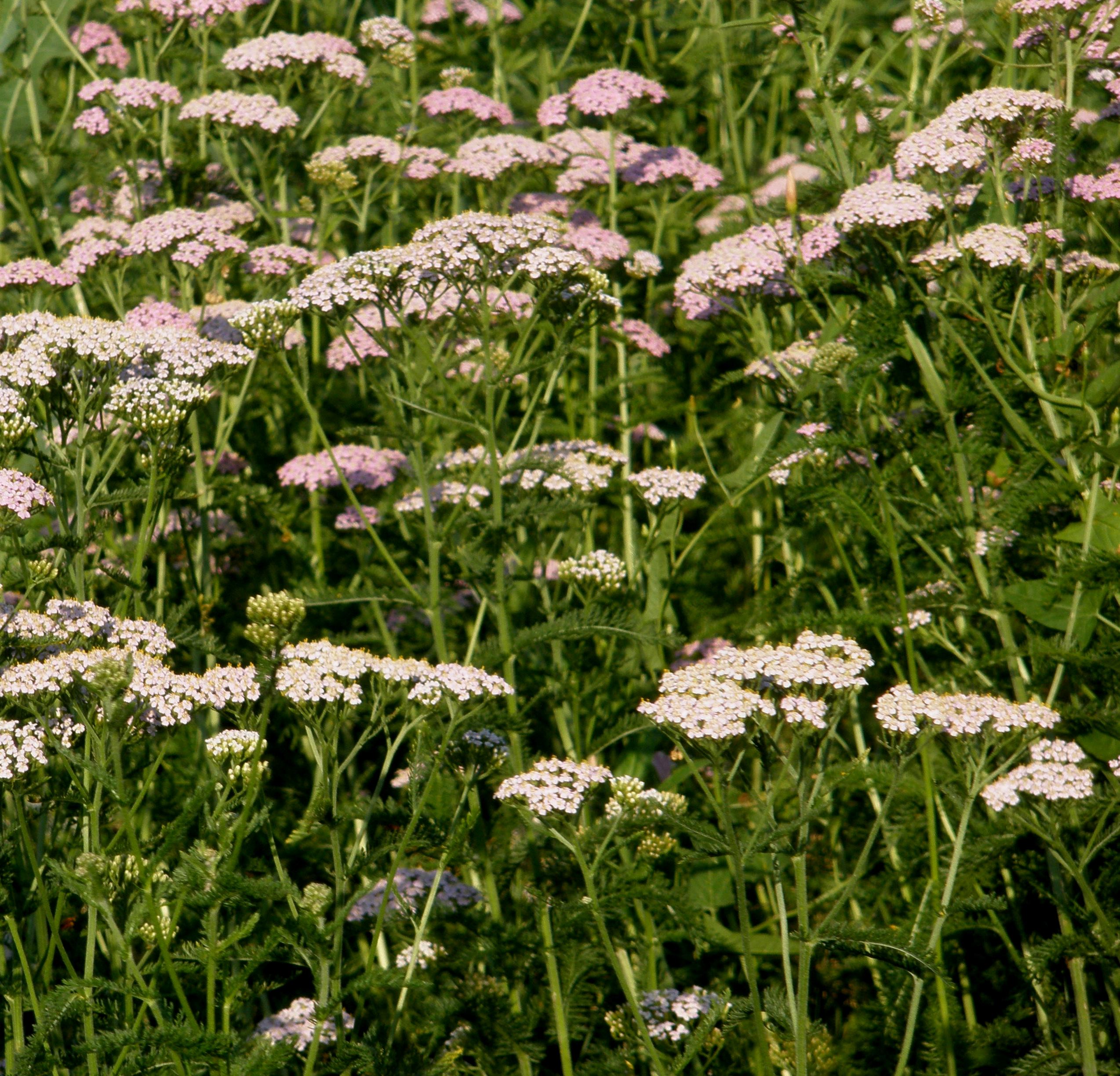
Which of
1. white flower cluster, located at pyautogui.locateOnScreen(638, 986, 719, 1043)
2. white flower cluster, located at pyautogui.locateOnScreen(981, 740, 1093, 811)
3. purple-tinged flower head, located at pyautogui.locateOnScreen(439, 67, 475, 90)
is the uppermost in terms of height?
purple-tinged flower head, located at pyautogui.locateOnScreen(439, 67, 475, 90)

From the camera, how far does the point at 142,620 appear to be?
3.45 metres

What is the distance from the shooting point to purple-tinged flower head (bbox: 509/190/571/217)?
557 centimetres

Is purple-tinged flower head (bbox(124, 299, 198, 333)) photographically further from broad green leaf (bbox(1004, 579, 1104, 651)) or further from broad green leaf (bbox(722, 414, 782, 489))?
broad green leaf (bbox(1004, 579, 1104, 651))

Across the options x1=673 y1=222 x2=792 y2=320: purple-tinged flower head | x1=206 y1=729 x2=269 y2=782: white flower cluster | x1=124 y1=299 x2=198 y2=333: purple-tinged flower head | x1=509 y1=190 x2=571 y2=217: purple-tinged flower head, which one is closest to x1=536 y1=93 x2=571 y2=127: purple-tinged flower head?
x1=509 y1=190 x2=571 y2=217: purple-tinged flower head

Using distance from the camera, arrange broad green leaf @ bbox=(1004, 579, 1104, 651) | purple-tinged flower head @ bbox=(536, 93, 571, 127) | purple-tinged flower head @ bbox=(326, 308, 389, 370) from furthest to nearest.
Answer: purple-tinged flower head @ bbox=(536, 93, 571, 127) → purple-tinged flower head @ bbox=(326, 308, 389, 370) → broad green leaf @ bbox=(1004, 579, 1104, 651)

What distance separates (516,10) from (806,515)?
11.8ft

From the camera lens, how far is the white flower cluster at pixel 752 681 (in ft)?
9.65

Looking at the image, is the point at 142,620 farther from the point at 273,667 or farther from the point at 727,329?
the point at 727,329

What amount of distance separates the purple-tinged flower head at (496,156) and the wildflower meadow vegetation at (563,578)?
2 cm

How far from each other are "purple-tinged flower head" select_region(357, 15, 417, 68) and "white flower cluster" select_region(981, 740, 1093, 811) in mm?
4016

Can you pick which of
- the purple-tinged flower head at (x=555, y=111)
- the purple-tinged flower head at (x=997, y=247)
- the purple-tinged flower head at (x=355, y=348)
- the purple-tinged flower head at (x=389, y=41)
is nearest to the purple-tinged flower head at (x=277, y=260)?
the purple-tinged flower head at (x=355, y=348)

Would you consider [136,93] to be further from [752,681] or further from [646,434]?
[752,681]

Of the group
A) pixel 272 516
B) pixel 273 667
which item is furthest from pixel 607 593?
pixel 273 667

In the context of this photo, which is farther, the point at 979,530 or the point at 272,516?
the point at 272,516
